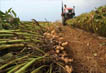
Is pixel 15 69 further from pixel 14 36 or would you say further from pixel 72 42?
pixel 72 42

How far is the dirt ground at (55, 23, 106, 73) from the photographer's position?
1775 mm

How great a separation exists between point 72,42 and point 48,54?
917 mm

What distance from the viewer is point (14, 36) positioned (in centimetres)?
182

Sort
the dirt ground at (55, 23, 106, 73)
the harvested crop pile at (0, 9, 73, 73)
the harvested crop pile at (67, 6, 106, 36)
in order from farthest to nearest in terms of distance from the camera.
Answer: the harvested crop pile at (67, 6, 106, 36)
the dirt ground at (55, 23, 106, 73)
the harvested crop pile at (0, 9, 73, 73)

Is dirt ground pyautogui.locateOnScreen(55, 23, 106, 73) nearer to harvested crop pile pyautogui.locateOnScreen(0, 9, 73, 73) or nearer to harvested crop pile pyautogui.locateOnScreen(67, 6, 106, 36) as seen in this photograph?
harvested crop pile pyautogui.locateOnScreen(67, 6, 106, 36)

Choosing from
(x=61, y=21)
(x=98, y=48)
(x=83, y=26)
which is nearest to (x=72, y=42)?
(x=98, y=48)

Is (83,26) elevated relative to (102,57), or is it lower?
elevated

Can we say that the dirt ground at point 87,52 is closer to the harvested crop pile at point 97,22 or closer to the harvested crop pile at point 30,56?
the harvested crop pile at point 97,22

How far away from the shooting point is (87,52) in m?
2.15

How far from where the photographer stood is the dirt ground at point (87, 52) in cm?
178

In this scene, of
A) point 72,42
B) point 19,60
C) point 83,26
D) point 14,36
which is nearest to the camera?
point 19,60

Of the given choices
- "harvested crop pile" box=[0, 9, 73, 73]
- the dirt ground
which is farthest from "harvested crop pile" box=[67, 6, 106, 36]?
"harvested crop pile" box=[0, 9, 73, 73]

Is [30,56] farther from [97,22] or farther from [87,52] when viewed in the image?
[97,22]

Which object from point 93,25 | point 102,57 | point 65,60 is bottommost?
point 102,57
